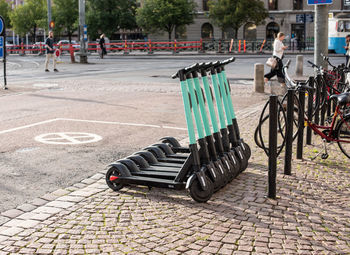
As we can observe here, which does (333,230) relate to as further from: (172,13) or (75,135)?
(172,13)

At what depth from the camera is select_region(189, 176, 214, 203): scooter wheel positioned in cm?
482

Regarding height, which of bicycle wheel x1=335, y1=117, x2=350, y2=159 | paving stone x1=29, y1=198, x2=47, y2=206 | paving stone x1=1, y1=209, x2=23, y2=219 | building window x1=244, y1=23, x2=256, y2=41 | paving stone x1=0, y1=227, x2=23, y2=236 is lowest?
paving stone x1=0, y1=227, x2=23, y2=236

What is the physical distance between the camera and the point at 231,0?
156 ft

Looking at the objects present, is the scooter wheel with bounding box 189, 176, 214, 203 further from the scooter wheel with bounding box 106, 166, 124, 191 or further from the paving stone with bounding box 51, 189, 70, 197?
the paving stone with bounding box 51, 189, 70, 197

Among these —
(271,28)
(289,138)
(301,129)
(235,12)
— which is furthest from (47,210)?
(271,28)

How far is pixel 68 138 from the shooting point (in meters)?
8.40

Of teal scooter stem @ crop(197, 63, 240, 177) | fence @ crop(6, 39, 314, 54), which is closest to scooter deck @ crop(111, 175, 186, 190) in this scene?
teal scooter stem @ crop(197, 63, 240, 177)

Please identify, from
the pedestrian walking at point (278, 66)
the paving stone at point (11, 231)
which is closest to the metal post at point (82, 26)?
the pedestrian walking at point (278, 66)

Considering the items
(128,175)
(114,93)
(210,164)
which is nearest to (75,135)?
(128,175)

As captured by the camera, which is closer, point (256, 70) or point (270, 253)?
point (270, 253)

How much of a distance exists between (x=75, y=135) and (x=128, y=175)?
3.57 metres

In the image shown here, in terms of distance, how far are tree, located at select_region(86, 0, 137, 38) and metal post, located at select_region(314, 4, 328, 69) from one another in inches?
2062

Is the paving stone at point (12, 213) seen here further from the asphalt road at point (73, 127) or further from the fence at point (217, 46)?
the fence at point (217, 46)

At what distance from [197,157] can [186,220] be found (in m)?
0.75
